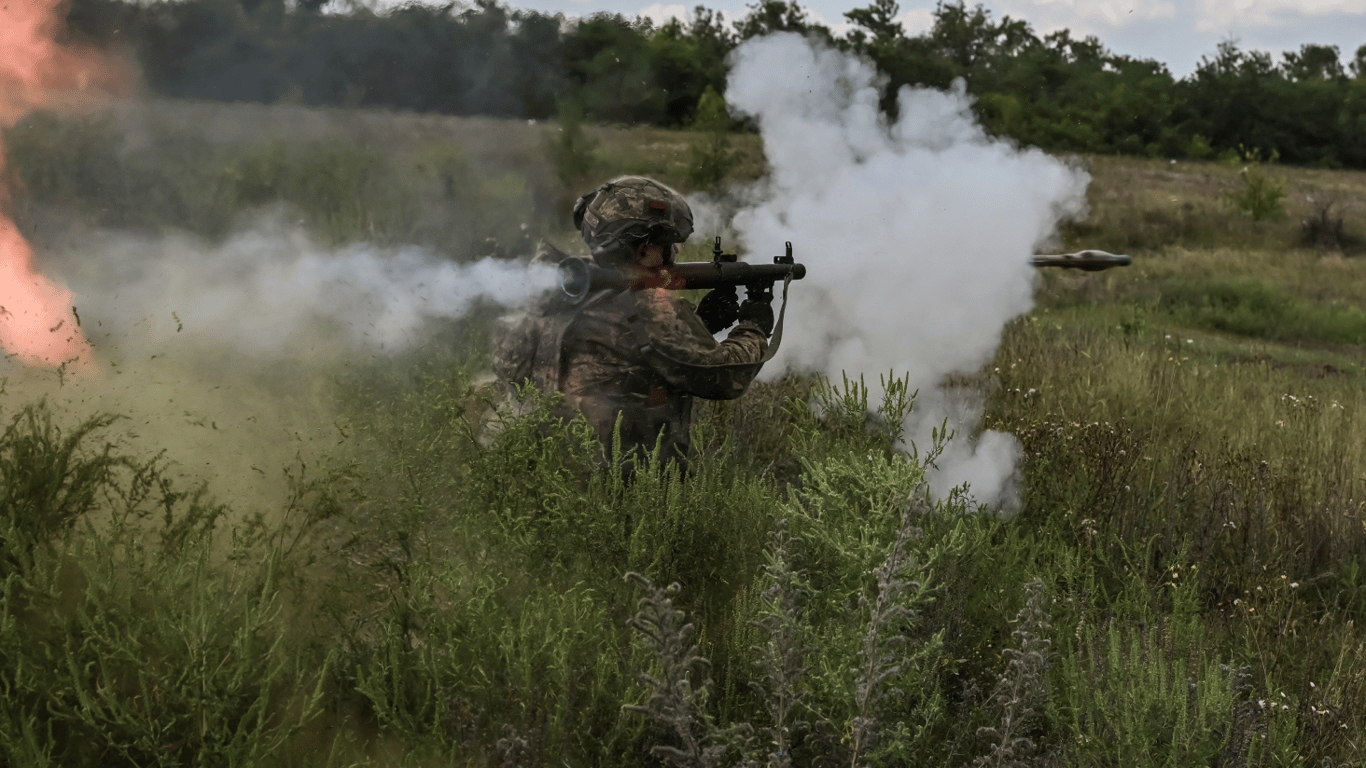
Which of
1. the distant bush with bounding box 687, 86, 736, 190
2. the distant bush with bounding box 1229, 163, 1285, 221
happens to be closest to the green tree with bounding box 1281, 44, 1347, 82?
the distant bush with bounding box 1229, 163, 1285, 221

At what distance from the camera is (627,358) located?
11.2ft

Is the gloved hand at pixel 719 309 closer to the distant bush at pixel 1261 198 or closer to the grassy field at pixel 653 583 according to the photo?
the grassy field at pixel 653 583

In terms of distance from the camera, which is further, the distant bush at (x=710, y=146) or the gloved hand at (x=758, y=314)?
the distant bush at (x=710, y=146)

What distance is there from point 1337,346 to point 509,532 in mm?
11905

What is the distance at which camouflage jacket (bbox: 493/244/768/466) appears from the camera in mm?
3365

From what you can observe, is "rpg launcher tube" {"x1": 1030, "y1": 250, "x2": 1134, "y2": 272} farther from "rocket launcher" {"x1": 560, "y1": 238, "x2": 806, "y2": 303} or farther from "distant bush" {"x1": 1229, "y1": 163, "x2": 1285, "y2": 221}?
"distant bush" {"x1": 1229, "y1": 163, "x2": 1285, "y2": 221}

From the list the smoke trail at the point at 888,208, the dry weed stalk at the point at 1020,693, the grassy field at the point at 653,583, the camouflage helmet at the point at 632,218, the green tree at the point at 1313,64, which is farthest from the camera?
the green tree at the point at 1313,64

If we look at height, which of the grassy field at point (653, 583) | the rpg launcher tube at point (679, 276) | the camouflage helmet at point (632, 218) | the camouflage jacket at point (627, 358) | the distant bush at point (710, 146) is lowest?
the grassy field at point (653, 583)

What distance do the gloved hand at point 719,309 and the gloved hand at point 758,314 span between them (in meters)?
0.05

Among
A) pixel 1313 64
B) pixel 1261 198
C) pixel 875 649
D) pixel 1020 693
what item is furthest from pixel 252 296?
pixel 1313 64

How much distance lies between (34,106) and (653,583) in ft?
12.2

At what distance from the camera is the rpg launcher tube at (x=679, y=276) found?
3.21 metres

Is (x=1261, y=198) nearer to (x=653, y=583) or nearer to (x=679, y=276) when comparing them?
(x=679, y=276)

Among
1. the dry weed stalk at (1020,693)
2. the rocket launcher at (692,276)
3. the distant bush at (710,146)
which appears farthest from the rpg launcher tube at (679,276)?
the distant bush at (710,146)
